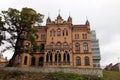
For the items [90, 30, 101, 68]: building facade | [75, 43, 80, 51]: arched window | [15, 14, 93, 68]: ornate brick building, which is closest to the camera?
[15, 14, 93, 68]: ornate brick building

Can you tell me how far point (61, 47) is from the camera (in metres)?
48.2

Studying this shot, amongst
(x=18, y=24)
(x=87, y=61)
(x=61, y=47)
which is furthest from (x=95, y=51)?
(x=18, y=24)

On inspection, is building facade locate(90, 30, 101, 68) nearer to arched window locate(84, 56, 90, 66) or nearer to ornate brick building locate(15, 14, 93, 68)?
ornate brick building locate(15, 14, 93, 68)

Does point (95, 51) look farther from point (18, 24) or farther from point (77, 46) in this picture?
point (18, 24)

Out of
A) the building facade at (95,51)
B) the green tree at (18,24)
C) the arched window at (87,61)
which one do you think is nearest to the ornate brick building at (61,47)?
the arched window at (87,61)

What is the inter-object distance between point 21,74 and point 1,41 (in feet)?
33.3

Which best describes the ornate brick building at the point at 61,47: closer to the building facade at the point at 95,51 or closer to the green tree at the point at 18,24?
the green tree at the point at 18,24

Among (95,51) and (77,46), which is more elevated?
(95,51)

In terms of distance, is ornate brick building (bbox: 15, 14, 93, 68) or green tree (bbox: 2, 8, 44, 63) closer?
green tree (bbox: 2, 8, 44, 63)

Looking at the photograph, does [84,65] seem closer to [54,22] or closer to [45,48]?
[45,48]

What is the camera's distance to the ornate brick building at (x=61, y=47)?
47656mm

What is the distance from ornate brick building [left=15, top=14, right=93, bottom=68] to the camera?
47.7 m

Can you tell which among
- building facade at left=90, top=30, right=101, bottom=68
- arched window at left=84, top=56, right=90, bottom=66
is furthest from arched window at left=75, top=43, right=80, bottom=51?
building facade at left=90, top=30, right=101, bottom=68

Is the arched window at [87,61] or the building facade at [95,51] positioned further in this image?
the building facade at [95,51]
